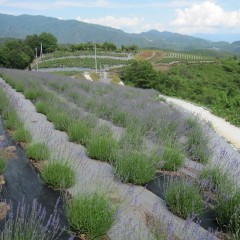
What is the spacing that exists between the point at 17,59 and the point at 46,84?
206ft

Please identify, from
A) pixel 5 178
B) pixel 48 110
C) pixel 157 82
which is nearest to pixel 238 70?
pixel 157 82

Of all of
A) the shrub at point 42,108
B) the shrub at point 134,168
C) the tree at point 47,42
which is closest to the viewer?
the shrub at point 134,168

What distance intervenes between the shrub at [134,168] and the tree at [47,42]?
103m

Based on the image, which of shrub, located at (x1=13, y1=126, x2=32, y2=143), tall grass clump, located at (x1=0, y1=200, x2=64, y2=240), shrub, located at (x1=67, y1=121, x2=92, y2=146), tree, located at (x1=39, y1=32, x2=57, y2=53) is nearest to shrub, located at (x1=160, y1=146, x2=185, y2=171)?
shrub, located at (x1=67, y1=121, x2=92, y2=146)

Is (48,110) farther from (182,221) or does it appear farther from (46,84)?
(46,84)

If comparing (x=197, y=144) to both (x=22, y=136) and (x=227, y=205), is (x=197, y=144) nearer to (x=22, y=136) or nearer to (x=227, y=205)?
(x=22, y=136)

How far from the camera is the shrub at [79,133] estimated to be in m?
8.12

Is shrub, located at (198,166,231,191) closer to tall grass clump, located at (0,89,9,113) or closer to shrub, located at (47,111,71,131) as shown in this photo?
shrub, located at (47,111,71,131)

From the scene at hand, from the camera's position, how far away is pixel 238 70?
78500mm

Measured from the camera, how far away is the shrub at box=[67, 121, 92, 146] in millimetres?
8121

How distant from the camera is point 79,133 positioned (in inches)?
324

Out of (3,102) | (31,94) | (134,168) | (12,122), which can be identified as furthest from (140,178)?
(31,94)

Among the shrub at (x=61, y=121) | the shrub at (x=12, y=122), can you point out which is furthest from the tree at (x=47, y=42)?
the shrub at (x=12, y=122)

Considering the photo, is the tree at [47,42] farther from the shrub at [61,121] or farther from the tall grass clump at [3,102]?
the shrub at [61,121]
